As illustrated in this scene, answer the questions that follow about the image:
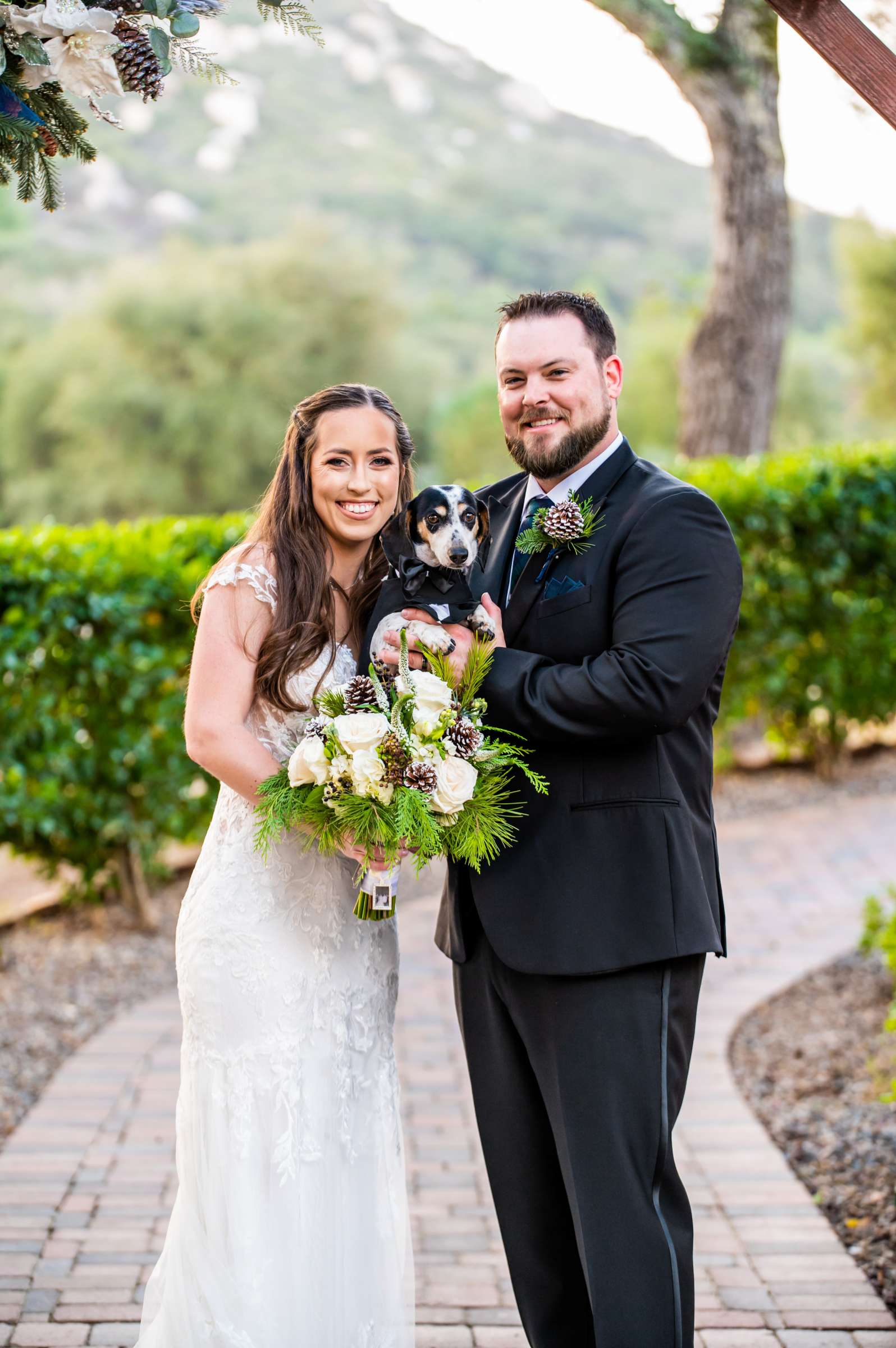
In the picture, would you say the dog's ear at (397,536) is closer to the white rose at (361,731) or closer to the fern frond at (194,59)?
the white rose at (361,731)

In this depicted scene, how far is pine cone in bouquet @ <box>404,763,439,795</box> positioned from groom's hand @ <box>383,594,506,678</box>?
269 mm

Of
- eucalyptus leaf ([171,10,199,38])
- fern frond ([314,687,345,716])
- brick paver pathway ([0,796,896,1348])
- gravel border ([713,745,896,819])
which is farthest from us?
gravel border ([713,745,896,819])

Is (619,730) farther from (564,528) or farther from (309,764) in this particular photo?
(309,764)

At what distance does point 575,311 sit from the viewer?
8.77 feet

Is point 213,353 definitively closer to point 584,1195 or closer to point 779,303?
point 779,303

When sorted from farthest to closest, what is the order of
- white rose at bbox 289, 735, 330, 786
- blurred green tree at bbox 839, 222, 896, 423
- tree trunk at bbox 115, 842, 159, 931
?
blurred green tree at bbox 839, 222, 896, 423 < tree trunk at bbox 115, 842, 159, 931 < white rose at bbox 289, 735, 330, 786

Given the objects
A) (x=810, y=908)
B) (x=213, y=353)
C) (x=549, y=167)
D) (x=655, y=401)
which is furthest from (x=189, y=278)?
(x=549, y=167)

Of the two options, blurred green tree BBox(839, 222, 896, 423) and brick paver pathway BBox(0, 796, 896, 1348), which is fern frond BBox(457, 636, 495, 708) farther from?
blurred green tree BBox(839, 222, 896, 423)

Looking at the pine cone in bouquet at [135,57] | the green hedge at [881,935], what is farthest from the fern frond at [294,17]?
the green hedge at [881,935]

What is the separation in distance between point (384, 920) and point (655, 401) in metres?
34.9

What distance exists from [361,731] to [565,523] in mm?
618

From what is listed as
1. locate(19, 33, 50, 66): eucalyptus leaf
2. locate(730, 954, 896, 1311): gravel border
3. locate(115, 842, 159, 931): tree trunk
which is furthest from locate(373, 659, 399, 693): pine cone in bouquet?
locate(115, 842, 159, 931): tree trunk

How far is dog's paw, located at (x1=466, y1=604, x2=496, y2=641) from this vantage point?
2.60 m

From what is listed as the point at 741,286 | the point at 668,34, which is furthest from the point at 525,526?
the point at 741,286
